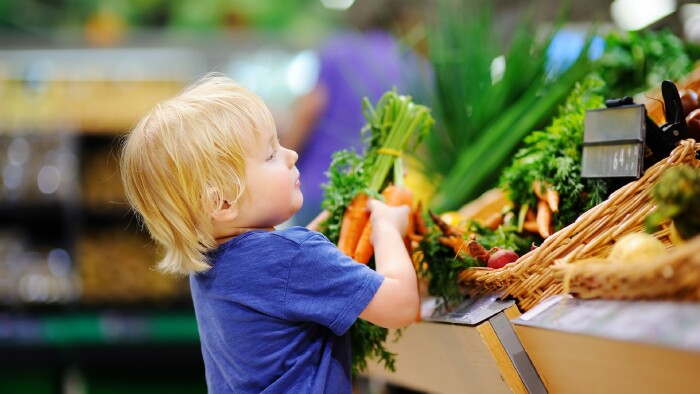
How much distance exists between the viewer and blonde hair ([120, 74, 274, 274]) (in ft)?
4.41

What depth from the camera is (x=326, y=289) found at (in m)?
1.31

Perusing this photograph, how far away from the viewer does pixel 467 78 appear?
2.24 metres

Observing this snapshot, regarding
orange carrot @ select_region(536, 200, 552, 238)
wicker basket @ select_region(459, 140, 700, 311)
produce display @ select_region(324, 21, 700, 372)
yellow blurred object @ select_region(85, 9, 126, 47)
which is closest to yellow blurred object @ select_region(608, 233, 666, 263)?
produce display @ select_region(324, 21, 700, 372)

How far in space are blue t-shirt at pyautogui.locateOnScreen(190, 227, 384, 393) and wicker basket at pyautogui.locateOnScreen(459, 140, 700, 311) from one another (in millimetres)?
269

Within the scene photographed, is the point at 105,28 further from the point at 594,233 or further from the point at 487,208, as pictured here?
the point at 594,233

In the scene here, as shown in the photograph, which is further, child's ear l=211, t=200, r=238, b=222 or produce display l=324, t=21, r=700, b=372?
child's ear l=211, t=200, r=238, b=222

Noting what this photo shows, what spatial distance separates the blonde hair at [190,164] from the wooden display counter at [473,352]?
0.50 m

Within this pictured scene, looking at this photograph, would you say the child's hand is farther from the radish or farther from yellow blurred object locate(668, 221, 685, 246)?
yellow blurred object locate(668, 221, 685, 246)

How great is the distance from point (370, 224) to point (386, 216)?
0.05 metres

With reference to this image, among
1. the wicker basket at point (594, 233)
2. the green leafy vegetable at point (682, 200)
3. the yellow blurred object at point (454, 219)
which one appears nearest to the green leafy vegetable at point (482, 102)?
the yellow blurred object at point (454, 219)

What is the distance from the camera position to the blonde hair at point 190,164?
52.9 inches

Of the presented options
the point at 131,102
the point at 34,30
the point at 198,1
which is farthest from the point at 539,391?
the point at 34,30

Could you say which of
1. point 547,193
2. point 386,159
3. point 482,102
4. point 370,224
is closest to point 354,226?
point 370,224

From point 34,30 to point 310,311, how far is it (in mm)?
4562
